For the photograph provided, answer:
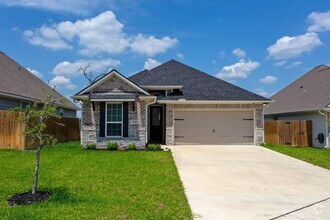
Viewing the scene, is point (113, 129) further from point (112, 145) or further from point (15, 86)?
point (15, 86)

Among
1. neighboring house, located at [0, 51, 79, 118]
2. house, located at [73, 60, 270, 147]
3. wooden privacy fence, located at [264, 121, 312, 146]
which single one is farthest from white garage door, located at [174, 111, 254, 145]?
neighboring house, located at [0, 51, 79, 118]

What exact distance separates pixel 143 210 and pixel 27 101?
689 inches

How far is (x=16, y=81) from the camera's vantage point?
2219 cm

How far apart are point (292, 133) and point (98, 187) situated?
15.8 meters

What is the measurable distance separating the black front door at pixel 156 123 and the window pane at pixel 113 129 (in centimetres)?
369

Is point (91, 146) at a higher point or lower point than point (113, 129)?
lower

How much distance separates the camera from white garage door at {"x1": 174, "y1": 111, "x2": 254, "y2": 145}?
19938mm

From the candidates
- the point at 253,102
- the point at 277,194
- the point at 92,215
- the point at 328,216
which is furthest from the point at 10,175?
the point at 253,102

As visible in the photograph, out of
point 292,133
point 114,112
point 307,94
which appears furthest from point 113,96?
point 307,94

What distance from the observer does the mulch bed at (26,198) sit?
693 centimetres

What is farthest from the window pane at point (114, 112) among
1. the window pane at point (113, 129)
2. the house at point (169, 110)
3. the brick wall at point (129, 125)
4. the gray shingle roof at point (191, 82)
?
the gray shingle roof at point (191, 82)

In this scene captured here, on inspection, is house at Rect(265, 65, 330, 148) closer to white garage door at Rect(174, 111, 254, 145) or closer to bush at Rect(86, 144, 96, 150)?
white garage door at Rect(174, 111, 254, 145)

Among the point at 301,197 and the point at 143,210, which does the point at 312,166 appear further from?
the point at 143,210

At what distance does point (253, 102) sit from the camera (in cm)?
1988
